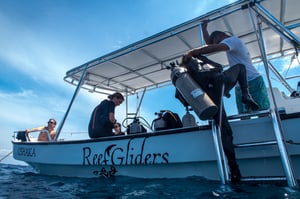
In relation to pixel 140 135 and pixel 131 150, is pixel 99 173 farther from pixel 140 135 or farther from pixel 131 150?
pixel 140 135

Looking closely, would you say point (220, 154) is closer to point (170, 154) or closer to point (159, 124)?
point (170, 154)

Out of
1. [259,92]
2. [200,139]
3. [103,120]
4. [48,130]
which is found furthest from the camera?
[48,130]

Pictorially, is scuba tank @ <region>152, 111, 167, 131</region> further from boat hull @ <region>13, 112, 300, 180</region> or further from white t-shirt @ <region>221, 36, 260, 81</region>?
white t-shirt @ <region>221, 36, 260, 81</region>

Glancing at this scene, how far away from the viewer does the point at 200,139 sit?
92.1 inches

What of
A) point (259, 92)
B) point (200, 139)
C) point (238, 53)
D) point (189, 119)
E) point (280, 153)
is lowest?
point (280, 153)

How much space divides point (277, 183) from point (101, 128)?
8.93ft

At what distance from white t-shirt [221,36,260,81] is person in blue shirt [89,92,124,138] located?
90.0 inches

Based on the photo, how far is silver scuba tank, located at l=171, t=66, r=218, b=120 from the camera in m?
1.88

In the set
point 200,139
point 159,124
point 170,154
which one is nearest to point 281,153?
point 200,139

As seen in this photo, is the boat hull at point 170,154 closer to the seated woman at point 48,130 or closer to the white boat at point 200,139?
the white boat at point 200,139

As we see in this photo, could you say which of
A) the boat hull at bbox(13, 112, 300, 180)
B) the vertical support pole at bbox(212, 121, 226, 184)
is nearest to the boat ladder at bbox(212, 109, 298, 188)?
the vertical support pole at bbox(212, 121, 226, 184)

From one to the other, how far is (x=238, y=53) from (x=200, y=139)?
1.18 metres

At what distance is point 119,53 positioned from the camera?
3961mm

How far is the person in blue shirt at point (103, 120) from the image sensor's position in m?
3.51
